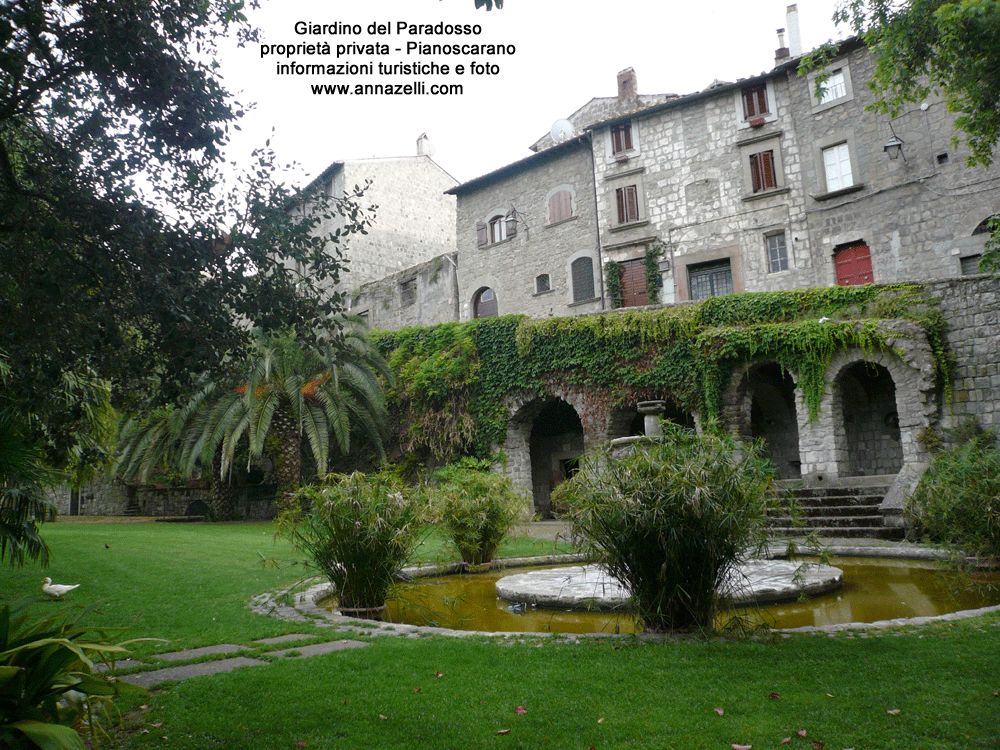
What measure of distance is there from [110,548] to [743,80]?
22.5 m

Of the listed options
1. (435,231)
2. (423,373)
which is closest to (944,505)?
(423,373)

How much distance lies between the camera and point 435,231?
3662 centimetres

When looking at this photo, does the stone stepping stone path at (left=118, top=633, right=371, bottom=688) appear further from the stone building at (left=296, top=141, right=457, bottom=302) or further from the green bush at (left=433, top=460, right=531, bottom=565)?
the stone building at (left=296, top=141, right=457, bottom=302)

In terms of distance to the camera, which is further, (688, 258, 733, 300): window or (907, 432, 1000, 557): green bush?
(688, 258, 733, 300): window

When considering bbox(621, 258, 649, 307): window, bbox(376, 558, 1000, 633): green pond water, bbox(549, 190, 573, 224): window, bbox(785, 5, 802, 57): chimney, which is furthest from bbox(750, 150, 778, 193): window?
bbox(376, 558, 1000, 633): green pond water

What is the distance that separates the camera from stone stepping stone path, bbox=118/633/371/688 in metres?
4.48

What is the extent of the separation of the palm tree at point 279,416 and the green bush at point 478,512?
31.1ft

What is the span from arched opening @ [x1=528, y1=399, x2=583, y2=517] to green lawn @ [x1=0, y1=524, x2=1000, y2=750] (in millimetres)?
17994

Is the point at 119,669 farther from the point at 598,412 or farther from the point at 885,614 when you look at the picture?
the point at 598,412

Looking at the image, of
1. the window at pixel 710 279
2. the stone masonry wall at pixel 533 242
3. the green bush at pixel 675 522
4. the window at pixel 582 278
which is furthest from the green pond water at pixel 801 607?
the window at pixel 582 278

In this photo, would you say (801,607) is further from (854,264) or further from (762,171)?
(762,171)

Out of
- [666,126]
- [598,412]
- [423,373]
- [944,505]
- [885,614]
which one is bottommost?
[885,614]

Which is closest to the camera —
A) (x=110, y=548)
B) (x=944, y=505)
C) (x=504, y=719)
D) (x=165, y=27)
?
(x=504, y=719)

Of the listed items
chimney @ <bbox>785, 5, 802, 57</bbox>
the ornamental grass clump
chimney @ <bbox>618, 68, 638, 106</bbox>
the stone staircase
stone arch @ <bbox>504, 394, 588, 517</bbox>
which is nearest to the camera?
the ornamental grass clump
